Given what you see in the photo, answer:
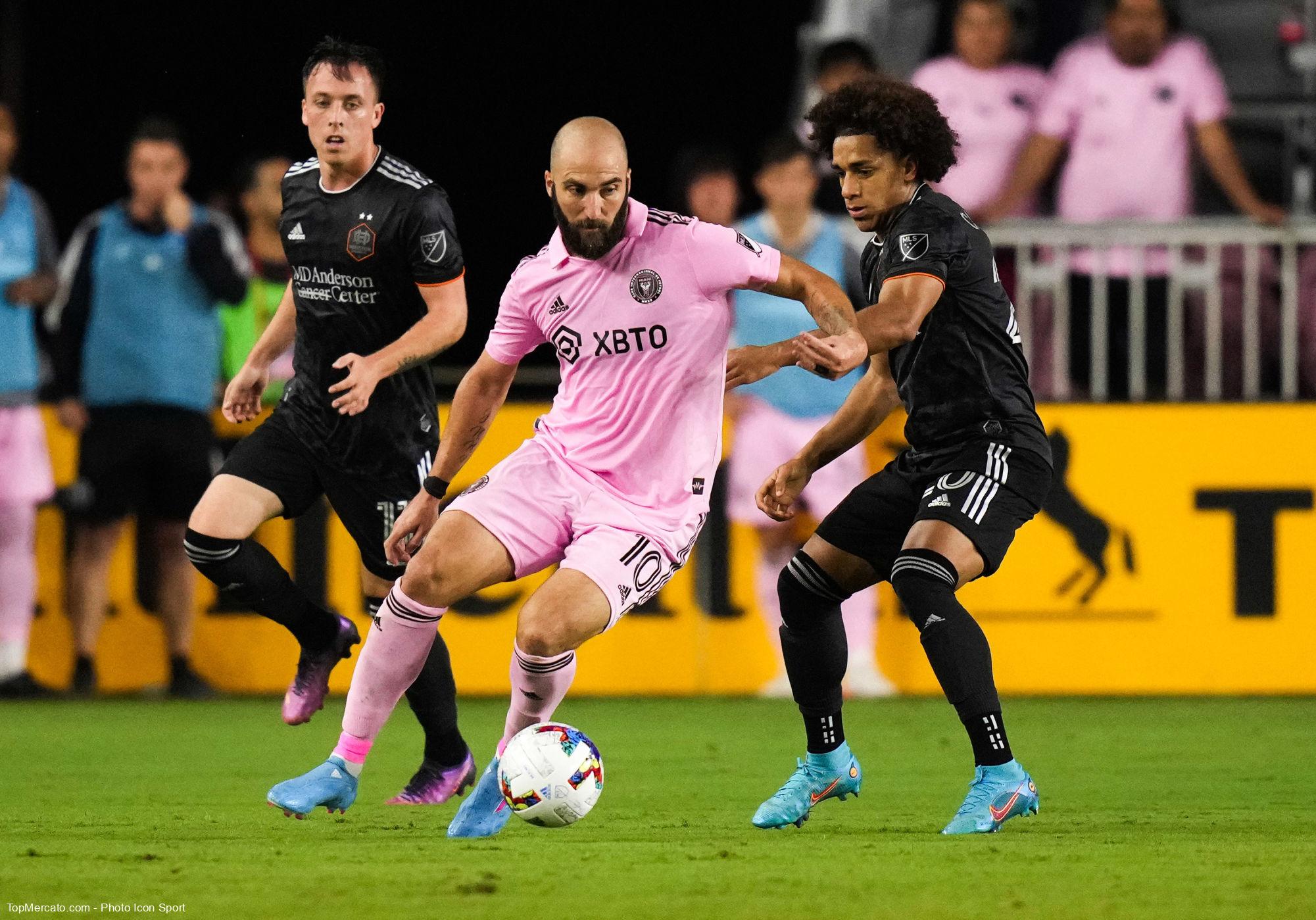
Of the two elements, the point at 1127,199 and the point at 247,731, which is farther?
the point at 1127,199

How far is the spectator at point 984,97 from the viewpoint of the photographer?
37.2 feet

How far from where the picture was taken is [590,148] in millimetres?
6230

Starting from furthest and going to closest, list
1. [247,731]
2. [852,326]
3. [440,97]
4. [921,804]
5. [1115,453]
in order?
[440,97]
[1115,453]
[247,731]
[921,804]
[852,326]

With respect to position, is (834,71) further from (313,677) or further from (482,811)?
(482,811)

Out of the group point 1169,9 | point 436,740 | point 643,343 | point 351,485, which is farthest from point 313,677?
point 1169,9

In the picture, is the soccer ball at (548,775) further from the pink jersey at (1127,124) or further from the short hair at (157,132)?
the pink jersey at (1127,124)

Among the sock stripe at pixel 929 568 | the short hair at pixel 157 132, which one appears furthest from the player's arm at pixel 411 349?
the short hair at pixel 157 132

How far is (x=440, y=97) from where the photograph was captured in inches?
604

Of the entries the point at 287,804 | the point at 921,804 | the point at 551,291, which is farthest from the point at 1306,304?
the point at 287,804

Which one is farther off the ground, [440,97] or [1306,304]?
[440,97]

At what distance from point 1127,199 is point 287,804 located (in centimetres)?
655

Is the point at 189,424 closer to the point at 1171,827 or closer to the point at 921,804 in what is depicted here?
the point at 921,804

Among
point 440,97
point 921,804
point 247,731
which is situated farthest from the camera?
point 440,97

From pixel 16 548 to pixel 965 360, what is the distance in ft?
20.4
